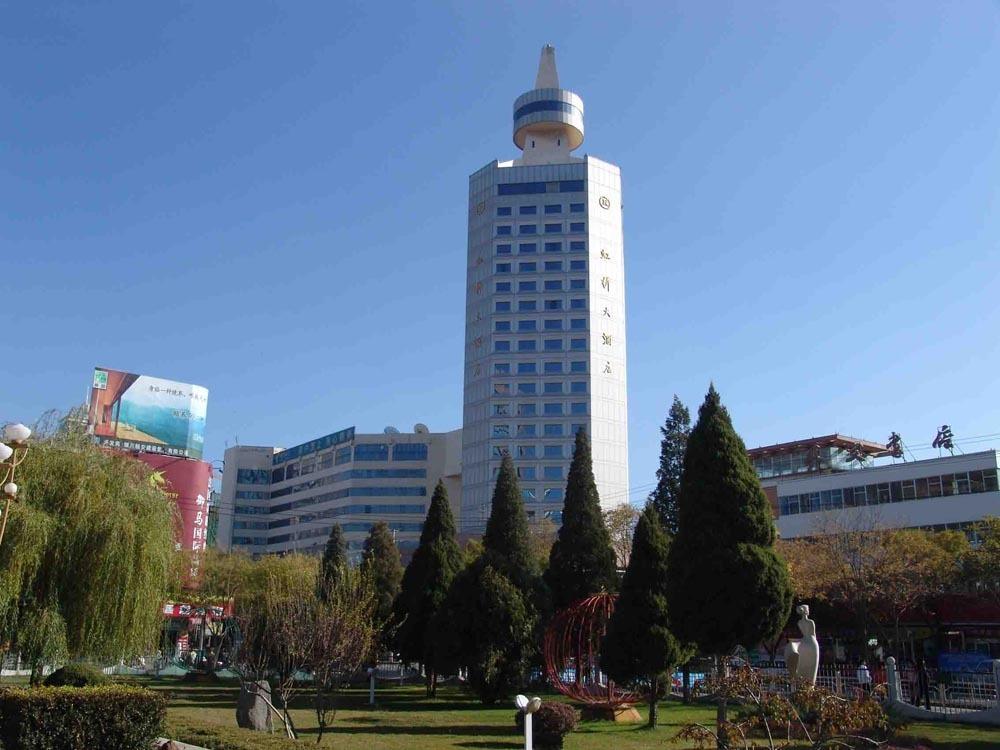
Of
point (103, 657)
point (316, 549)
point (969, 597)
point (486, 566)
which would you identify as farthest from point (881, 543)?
point (316, 549)

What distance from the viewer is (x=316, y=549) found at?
10812 cm

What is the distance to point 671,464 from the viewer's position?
49.8 metres

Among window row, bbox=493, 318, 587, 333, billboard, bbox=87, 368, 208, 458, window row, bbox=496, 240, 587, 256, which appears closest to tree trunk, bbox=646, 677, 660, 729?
billboard, bbox=87, 368, 208, 458

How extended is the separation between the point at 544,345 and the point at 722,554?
77221mm

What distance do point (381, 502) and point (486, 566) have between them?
253 feet

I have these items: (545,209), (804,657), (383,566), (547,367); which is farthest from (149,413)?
(804,657)

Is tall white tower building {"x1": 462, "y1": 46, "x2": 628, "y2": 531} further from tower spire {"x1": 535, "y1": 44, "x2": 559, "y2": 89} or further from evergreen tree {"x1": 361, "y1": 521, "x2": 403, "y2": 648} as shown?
evergreen tree {"x1": 361, "y1": 521, "x2": 403, "y2": 648}

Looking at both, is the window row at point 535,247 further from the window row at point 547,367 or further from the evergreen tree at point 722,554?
the evergreen tree at point 722,554

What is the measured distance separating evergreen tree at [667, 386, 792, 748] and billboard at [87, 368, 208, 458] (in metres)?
65.2

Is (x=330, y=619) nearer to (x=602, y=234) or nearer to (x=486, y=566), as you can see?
(x=486, y=566)

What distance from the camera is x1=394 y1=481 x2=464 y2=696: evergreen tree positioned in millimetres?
33969

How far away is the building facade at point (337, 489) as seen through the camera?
102875mm

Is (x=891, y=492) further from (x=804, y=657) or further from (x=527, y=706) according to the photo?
(x=527, y=706)

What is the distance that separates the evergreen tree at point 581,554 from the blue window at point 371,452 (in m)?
74.2
